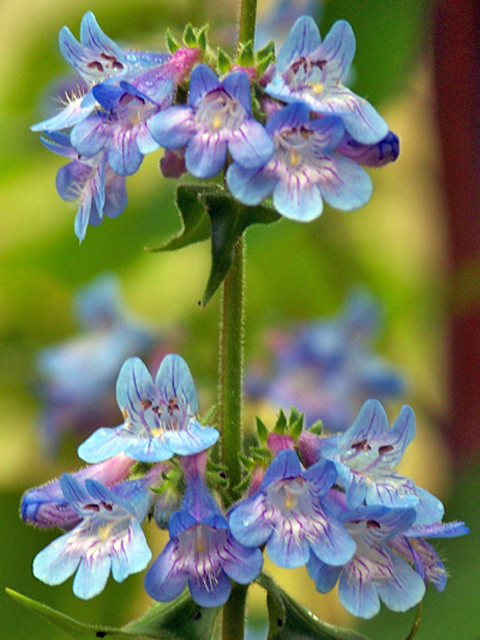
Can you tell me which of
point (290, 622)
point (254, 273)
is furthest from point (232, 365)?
point (254, 273)

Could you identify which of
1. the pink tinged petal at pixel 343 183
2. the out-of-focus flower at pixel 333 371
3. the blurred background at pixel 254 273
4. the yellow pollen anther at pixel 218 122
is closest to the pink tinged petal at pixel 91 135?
the yellow pollen anther at pixel 218 122

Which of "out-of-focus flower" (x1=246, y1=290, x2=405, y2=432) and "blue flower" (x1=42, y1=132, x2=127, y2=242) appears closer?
"blue flower" (x1=42, y1=132, x2=127, y2=242)

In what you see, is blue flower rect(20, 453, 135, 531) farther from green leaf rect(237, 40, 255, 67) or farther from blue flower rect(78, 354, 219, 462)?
green leaf rect(237, 40, 255, 67)

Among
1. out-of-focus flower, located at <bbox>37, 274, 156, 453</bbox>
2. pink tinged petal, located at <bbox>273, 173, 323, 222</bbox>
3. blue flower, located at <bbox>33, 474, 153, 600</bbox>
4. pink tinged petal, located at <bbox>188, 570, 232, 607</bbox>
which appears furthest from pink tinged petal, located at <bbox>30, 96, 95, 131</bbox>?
out-of-focus flower, located at <bbox>37, 274, 156, 453</bbox>

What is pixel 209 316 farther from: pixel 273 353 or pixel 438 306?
pixel 438 306

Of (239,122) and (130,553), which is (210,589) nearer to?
(130,553)
